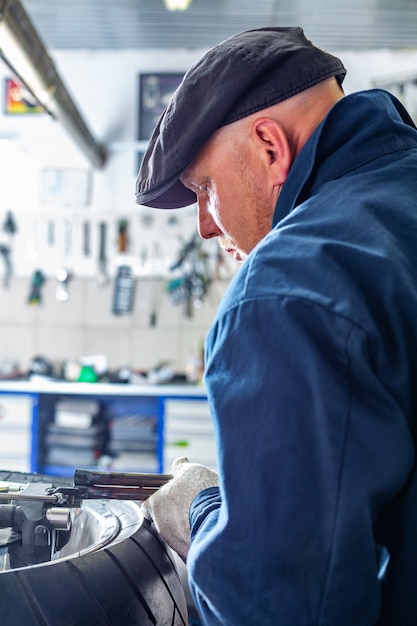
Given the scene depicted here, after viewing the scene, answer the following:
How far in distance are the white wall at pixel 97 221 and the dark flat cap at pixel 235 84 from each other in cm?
344

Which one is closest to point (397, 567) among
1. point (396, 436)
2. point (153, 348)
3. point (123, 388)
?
point (396, 436)

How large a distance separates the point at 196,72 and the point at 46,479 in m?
0.69

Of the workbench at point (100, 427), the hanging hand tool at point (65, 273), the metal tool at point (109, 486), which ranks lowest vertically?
the workbench at point (100, 427)

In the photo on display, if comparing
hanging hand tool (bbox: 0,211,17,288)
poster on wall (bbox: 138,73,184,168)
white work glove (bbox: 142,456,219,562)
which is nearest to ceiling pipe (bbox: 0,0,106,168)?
poster on wall (bbox: 138,73,184,168)

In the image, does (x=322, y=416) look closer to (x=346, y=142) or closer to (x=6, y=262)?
(x=346, y=142)

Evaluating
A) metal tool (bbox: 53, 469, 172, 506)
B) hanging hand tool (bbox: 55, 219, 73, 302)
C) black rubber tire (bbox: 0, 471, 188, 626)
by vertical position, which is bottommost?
black rubber tire (bbox: 0, 471, 188, 626)

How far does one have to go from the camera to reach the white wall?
14.1ft

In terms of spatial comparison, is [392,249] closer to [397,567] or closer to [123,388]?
[397,567]

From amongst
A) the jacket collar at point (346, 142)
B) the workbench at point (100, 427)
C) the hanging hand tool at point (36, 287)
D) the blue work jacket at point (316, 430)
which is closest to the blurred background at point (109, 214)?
the hanging hand tool at point (36, 287)

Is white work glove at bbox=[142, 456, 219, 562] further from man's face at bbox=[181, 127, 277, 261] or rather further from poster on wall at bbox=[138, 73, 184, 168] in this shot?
poster on wall at bbox=[138, 73, 184, 168]

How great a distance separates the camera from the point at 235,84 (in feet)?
2.44

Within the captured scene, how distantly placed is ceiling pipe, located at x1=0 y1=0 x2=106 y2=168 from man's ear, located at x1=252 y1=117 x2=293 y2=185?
1558mm

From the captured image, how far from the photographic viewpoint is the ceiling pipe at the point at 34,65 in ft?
6.95

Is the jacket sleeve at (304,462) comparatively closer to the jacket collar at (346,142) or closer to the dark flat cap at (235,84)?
the jacket collar at (346,142)
